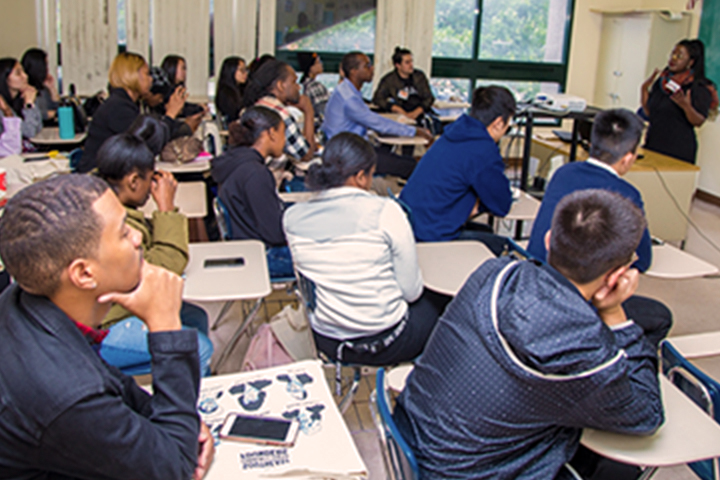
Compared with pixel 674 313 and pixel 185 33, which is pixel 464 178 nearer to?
pixel 674 313

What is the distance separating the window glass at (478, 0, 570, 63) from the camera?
24.5ft

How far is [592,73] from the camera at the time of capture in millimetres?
7668

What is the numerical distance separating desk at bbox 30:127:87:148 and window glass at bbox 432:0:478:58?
429 cm

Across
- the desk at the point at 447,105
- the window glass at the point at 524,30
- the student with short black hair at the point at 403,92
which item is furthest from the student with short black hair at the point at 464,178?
the window glass at the point at 524,30

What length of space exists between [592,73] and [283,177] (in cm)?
512

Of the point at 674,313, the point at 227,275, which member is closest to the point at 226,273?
the point at 227,275

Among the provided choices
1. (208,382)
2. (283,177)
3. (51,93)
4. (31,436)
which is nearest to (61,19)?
(51,93)

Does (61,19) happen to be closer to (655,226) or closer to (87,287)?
(655,226)

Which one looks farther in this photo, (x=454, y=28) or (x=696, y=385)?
(x=454, y=28)

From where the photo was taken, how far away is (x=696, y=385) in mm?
1685

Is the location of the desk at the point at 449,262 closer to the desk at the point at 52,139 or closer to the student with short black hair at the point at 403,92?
the desk at the point at 52,139

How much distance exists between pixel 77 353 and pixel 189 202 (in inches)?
89.3

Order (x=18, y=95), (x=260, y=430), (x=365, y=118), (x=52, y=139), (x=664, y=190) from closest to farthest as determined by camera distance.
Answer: (x=260, y=430) < (x=664, y=190) < (x=52, y=139) < (x=18, y=95) < (x=365, y=118)

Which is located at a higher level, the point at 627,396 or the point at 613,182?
the point at 613,182
